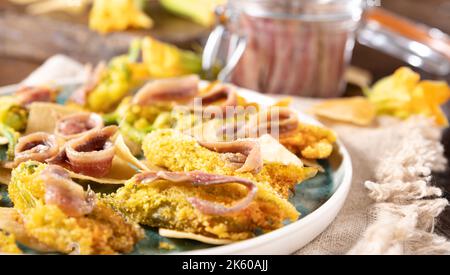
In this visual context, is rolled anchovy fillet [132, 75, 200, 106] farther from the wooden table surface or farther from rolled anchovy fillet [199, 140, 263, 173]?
the wooden table surface

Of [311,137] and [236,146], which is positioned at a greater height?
[236,146]

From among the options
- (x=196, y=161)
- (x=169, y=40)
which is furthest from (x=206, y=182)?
(x=169, y=40)

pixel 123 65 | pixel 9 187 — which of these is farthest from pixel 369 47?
pixel 9 187

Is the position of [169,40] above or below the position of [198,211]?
below

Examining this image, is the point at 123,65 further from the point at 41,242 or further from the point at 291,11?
the point at 41,242

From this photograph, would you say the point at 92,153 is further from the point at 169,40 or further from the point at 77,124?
the point at 169,40

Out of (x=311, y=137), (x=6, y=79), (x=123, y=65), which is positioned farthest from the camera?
(x=6, y=79)

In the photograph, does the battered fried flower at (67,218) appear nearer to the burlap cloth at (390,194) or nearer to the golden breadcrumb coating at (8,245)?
the golden breadcrumb coating at (8,245)
